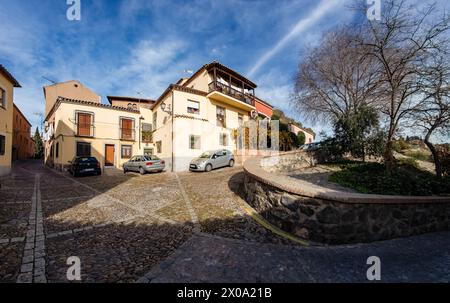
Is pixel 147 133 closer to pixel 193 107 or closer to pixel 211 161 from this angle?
pixel 193 107

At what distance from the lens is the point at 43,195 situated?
23.8 feet

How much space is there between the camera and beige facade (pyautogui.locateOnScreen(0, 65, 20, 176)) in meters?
11.8

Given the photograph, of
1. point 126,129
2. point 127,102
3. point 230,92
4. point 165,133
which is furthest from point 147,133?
point 230,92

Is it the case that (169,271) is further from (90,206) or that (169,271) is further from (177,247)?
(90,206)

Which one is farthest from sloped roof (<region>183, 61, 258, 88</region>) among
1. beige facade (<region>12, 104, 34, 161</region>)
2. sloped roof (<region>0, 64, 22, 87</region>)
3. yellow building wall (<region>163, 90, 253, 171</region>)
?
beige facade (<region>12, 104, 34, 161</region>)

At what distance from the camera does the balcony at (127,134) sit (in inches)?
762

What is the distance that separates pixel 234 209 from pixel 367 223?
2919 mm

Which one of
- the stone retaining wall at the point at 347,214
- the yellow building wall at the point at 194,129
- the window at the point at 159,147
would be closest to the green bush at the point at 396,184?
the stone retaining wall at the point at 347,214

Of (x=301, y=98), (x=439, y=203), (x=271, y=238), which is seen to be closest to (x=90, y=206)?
(x=271, y=238)

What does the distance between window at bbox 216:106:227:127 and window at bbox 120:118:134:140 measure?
8869mm

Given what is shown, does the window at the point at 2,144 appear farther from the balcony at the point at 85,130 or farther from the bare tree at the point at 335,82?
the bare tree at the point at 335,82

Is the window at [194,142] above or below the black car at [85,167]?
above

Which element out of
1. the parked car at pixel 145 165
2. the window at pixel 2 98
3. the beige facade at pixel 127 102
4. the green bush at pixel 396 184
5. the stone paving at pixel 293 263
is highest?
the beige facade at pixel 127 102

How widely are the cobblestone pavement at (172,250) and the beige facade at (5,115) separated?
394 inches
